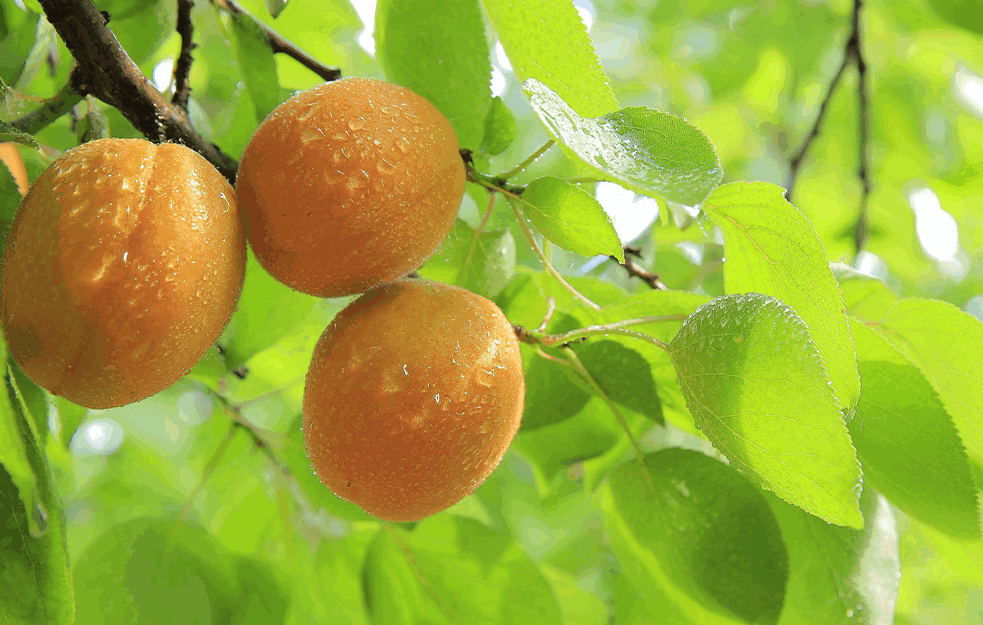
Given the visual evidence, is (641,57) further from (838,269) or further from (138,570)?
(138,570)

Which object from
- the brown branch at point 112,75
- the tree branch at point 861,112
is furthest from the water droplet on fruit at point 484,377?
the tree branch at point 861,112

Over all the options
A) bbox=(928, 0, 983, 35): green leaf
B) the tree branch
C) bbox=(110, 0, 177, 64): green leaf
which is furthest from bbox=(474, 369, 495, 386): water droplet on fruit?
bbox=(928, 0, 983, 35): green leaf

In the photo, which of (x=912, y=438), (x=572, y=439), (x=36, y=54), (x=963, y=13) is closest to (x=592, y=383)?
(x=572, y=439)

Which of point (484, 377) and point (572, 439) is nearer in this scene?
point (484, 377)

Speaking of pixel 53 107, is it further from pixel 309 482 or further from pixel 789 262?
pixel 789 262

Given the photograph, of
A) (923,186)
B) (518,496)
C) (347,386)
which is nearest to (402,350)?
(347,386)

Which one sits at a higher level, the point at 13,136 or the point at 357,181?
the point at 13,136
